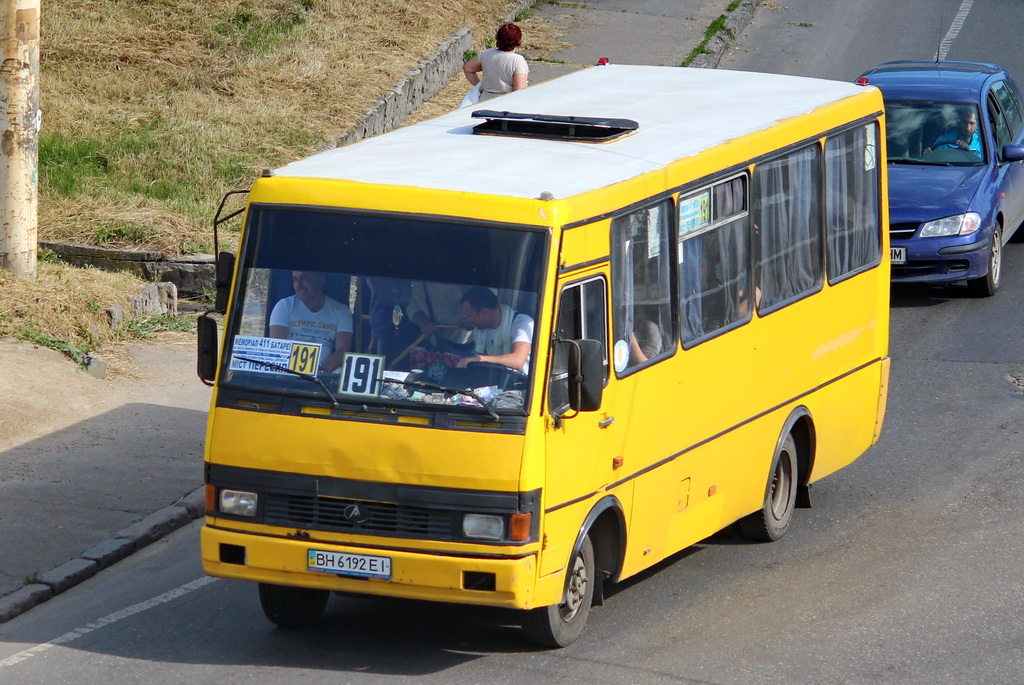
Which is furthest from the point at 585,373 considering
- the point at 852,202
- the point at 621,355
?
the point at 852,202

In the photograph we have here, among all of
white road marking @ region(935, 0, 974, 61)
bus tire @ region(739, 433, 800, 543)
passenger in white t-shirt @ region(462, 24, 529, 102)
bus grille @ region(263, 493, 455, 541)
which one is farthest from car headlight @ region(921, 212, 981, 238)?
white road marking @ region(935, 0, 974, 61)

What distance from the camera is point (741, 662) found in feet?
25.5

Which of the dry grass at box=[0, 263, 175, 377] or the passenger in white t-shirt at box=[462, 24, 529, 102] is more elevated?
the passenger in white t-shirt at box=[462, 24, 529, 102]

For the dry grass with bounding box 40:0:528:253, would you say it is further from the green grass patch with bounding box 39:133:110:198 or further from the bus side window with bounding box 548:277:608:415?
the bus side window with bounding box 548:277:608:415

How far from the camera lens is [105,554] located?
9352 millimetres

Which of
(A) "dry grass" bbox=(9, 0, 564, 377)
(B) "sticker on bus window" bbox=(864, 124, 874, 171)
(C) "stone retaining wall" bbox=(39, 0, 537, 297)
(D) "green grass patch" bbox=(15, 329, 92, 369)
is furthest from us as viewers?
(C) "stone retaining wall" bbox=(39, 0, 537, 297)

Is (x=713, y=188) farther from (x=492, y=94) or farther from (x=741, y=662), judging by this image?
(x=492, y=94)

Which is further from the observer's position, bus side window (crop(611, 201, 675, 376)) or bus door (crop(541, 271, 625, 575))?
bus side window (crop(611, 201, 675, 376))

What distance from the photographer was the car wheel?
50.2ft

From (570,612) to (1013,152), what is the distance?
31.2 ft

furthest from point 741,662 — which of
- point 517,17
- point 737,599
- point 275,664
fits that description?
point 517,17

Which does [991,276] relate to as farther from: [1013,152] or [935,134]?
[935,134]

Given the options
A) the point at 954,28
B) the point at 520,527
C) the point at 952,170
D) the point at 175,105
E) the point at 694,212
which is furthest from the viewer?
the point at 954,28

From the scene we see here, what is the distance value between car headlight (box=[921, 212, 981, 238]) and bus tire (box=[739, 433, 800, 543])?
5.43m
